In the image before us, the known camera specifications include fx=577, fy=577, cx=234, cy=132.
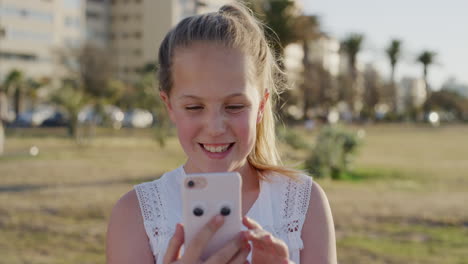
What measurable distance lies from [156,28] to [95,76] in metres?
25.5

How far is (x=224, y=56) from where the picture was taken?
1752 mm

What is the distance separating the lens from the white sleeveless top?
1866mm

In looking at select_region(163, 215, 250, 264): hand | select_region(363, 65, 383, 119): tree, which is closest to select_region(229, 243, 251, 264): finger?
select_region(163, 215, 250, 264): hand

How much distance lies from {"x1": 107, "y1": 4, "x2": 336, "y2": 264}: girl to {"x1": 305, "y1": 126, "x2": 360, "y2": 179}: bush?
1283cm

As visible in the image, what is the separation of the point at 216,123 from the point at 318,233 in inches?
19.7

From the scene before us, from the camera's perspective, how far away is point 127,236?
1.86 metres

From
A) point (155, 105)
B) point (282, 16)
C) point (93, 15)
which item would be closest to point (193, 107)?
point (155, 105)

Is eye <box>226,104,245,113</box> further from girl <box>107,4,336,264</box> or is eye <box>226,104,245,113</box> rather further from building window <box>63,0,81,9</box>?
building window <box>63,0,81,9</box>

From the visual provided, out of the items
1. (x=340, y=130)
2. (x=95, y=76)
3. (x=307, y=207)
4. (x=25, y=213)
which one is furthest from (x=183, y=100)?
(x=95, y=76)

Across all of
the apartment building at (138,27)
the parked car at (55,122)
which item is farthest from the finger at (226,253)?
the apartment building at (138,27)

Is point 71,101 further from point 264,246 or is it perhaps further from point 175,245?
point 264,246

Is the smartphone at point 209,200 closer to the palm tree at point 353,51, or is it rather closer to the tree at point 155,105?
the tree at point 155,105

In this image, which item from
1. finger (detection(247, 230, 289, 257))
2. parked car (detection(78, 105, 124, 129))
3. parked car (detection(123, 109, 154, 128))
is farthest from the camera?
parked car (detection(123, 109, 154, 128))

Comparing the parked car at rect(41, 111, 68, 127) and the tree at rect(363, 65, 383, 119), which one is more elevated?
the tree at rect(363, 65, 383, 119)
